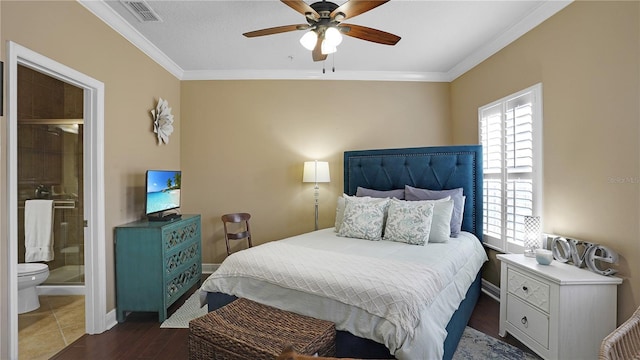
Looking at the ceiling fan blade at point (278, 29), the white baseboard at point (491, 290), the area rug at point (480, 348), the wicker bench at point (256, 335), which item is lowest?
the area rug at point (480, 348)

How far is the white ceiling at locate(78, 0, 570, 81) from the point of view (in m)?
2.55

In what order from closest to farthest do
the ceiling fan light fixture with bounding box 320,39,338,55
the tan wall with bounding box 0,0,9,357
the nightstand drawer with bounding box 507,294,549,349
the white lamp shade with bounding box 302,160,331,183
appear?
the tan wall with bounding box 0,0,9,357 → the nightstand drawer with bounding box 507,294,549,349 → the ceiling fan light fixture with bounding box 320,39,338,55 → the white lamp shade with bounding box 302,160,331,183

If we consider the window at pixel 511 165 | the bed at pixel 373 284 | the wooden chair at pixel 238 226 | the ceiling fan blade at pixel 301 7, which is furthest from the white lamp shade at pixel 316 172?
the ceiling fan blade at pixel 301 7

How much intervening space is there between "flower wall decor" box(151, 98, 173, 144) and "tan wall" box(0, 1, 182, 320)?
68 millimetres

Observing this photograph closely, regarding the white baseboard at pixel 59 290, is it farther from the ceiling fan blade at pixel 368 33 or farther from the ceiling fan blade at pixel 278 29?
the ceiling fan blade at pixel 368 33

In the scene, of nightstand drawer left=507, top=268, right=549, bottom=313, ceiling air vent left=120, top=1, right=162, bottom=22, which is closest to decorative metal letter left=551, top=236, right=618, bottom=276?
nightstand drawer left=507, top=268, right=549, bottom=313

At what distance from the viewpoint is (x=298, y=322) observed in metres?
1.75

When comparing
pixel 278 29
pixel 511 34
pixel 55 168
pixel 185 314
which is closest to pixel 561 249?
pixel 511 34

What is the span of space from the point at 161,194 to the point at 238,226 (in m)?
1.24

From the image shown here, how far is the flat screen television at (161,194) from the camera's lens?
295cm

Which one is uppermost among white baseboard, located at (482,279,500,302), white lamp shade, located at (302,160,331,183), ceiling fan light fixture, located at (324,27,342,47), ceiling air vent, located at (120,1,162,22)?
ceiling air vent, located at (120,1,162,22)

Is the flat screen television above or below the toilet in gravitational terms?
above

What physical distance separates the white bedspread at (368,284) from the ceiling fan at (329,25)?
165cm

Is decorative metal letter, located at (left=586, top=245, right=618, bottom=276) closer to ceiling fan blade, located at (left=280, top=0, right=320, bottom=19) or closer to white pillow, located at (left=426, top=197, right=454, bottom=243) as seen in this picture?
white pillow, located at (left=426, top=197, right=454, bottom=243)
